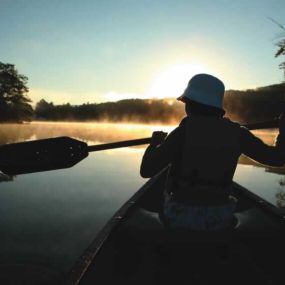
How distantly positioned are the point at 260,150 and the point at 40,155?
2621 millimetres

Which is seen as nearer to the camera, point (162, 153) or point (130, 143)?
point (162, 153)

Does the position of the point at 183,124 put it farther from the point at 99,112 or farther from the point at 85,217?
the point at 99,112

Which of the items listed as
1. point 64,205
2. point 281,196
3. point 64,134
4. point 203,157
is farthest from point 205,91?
point 64,134

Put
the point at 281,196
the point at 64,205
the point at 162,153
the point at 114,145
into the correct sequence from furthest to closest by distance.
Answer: the point at 281,196
the point at 64,205
the point at 114,145
the point at 162,153

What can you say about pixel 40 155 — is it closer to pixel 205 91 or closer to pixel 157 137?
pixel 157 137

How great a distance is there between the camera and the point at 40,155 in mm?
4586

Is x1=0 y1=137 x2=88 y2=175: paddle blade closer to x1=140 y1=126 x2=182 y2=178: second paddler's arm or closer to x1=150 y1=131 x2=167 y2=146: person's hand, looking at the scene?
x1=150 y1=131 x2=167 y2=146: person's hand

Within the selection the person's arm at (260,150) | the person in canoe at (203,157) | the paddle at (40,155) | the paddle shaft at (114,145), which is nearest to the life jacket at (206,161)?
the person in canoe at (203,157)

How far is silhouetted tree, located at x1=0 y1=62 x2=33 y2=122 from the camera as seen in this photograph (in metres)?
60.2

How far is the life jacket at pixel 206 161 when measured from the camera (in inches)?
117

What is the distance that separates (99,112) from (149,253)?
125 m

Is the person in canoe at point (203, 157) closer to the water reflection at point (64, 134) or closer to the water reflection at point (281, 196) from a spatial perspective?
the water reflection at point (281, 196)

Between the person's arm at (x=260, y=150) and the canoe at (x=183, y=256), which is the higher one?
the person's arm at (x=260, y=150)

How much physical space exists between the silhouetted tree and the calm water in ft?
155
